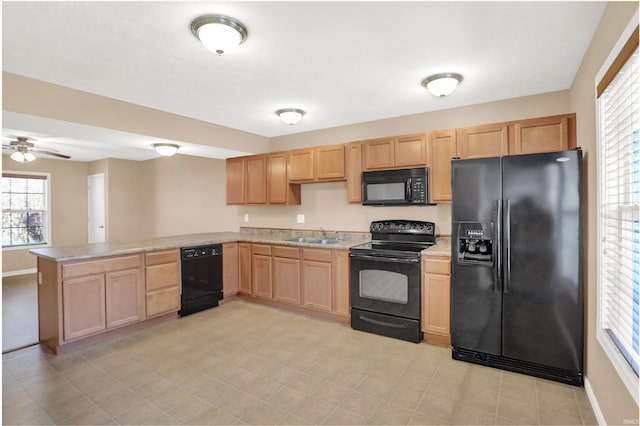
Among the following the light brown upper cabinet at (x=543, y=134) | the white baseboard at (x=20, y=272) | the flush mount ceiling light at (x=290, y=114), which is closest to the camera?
the light brown upper cabinet at (x=543, y=134)

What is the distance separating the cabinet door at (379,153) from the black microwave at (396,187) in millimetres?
87

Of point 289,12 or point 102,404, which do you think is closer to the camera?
point 289,12

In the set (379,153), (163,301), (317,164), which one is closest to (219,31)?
(379,153)

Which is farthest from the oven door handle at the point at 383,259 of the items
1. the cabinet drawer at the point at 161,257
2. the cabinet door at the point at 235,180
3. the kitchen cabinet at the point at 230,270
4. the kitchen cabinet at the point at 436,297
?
the cabinet door at the point at 235,180

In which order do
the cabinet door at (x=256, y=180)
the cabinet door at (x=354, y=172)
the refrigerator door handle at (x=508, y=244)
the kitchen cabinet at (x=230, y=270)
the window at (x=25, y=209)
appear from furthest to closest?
the window at (x=25, y=209) < the cabinet door at (x=256, y=180) < the kitchen cabinet at (x=230, y=270) < the cabinet door at (x=354, y=172) < the refrigerator door handle at (x=508, y=244)

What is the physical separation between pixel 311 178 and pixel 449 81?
2157mm

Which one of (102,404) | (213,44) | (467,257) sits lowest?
(102,404)

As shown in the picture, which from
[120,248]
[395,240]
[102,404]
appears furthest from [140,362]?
[395,240]

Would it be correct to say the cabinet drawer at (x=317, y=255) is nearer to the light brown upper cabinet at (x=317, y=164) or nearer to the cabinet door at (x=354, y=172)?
the cabinet door at (x=354, y=172)

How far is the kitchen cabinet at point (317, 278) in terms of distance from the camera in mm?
4176

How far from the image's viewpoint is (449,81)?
306cm

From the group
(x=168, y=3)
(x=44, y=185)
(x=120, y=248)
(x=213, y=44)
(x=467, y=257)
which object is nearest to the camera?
(x=168, y=3)

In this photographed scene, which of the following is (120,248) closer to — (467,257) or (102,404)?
(102,404)

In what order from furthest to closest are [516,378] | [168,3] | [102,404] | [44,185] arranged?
1. [44,185]
2. [516,378]
3. [102,404]
4. [168,3]
